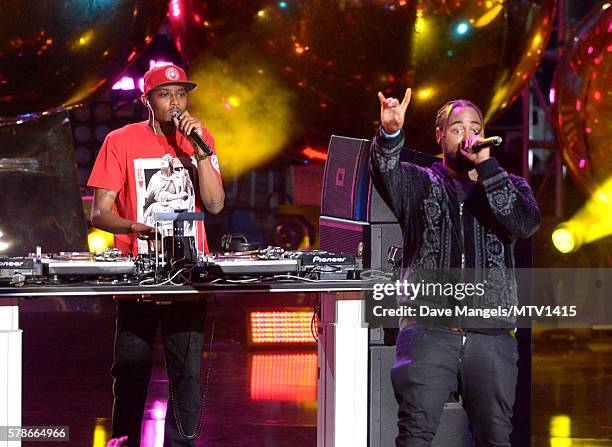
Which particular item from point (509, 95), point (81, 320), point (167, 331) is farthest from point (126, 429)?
point (81, 320)

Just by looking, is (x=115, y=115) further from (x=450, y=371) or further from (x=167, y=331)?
(x=450, y=371)

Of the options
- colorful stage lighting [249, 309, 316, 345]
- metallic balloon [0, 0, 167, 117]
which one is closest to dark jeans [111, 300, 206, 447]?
metallic balloon [0, 0, 167, 117]

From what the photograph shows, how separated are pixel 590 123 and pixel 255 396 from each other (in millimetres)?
2741

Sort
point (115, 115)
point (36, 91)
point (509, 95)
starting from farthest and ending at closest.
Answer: point (115, 115), point (509, 95), point (36, 91)

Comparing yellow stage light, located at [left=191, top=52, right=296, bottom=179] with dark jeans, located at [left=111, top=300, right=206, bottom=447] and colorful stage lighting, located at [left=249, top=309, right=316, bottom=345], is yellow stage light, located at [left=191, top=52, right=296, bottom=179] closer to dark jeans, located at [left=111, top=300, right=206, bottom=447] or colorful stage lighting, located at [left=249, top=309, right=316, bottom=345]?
colorful stage lighting, located at [left=249, top=309, right=316, bottom=345]

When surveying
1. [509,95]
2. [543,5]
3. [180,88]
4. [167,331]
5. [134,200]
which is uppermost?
[543,5]

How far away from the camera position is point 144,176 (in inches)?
154

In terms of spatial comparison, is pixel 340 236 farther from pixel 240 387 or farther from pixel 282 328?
pixel 282 328

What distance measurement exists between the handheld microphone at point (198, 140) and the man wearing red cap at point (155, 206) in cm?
1

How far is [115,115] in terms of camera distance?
969 centimetres

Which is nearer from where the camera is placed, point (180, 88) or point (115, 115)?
point (180, 88)

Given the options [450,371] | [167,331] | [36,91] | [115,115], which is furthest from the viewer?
[115,115]

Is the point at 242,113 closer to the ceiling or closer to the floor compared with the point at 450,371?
closer to the ceiling

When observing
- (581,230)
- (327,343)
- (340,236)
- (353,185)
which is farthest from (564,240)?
(327,343)
